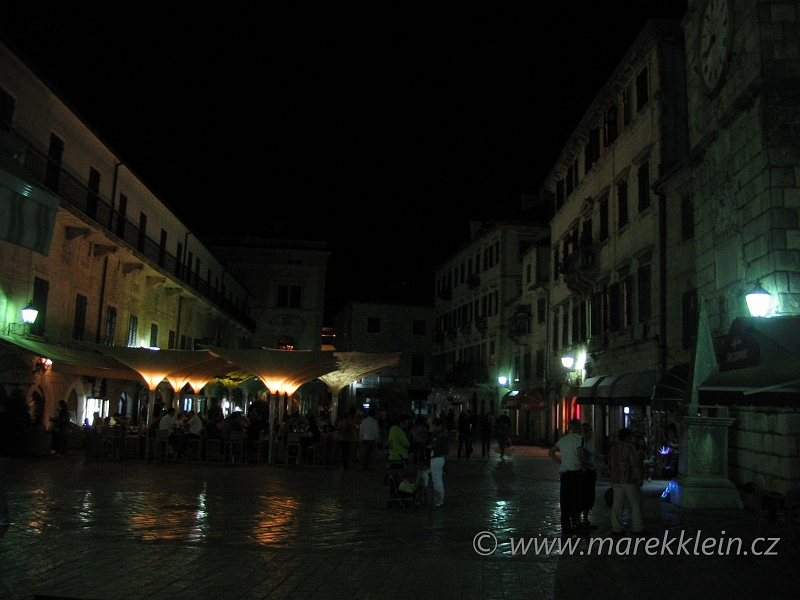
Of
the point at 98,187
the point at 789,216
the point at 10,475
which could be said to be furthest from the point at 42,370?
the point at 789,216

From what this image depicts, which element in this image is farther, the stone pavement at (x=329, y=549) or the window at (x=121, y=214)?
the window at (x=121, y=214)

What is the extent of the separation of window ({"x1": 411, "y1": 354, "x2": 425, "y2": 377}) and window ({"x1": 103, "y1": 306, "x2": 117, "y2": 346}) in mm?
40257

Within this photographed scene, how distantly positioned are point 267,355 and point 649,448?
36.8 feet

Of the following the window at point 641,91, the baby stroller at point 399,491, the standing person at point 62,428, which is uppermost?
the window at point 641,91

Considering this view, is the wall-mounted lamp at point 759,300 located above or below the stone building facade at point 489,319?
below

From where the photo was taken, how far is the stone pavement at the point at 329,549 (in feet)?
23.5

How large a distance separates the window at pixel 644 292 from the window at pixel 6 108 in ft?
59.7

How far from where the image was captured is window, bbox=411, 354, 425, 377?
6619 centimetres

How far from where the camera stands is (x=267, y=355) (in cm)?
2192

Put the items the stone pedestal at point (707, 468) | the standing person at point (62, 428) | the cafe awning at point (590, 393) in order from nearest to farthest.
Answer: the stone pedestal at point (707, 468) → the standing person at point (62, 428) → the cafe awning at point (590, 393)

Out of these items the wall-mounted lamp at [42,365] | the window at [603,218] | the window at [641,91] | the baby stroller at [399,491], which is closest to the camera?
the baby stroller at [399,491]

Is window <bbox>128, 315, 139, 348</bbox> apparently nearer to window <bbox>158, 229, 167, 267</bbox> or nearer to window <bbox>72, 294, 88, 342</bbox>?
window <bbox>158, 229, 167, 267</bbox>

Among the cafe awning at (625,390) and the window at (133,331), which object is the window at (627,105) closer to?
the cafe awning at (625,390)

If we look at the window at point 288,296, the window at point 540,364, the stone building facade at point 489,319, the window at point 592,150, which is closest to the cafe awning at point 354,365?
the window at point 592,150
